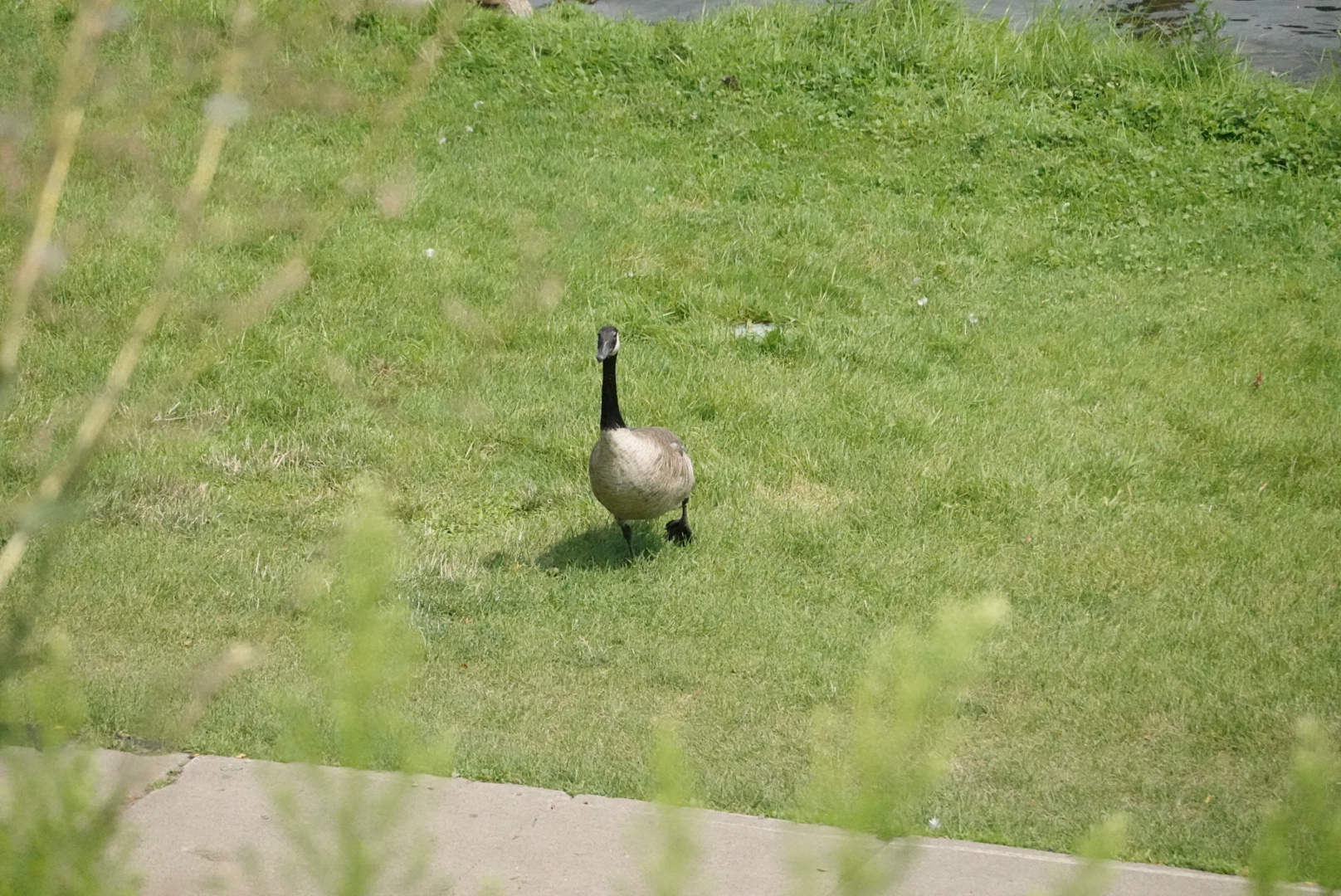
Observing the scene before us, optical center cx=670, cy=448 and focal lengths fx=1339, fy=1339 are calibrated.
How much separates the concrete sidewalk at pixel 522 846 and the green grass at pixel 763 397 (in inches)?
21.1

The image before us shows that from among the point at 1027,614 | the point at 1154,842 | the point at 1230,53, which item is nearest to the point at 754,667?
the point at 1027,614

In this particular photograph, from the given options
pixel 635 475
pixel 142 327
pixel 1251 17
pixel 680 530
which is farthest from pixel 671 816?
pixel 1251 17

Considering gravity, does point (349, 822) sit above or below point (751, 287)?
above

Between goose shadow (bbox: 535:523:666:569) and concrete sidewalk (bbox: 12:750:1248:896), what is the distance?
2.59 meters

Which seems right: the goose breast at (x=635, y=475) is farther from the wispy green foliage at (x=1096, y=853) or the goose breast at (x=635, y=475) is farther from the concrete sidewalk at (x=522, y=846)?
the wispy green foliage at (x=1096, y=853)

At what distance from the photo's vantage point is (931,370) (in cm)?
918

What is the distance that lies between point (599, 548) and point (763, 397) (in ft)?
6.69

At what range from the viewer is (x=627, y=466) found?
641cm

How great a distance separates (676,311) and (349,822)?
28.4 feet

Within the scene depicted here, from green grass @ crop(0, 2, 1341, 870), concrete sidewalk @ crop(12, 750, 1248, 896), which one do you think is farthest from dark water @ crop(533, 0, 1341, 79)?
concrete sidewalk @ crop(12, 750, 1248, 896)

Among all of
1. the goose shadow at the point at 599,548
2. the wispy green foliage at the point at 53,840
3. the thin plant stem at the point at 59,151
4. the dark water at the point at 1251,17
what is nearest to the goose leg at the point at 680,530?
the goose shadow at the point at 599,548

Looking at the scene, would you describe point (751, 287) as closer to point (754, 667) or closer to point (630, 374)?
point (630, 374)

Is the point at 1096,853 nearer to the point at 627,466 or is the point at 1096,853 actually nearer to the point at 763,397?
the point at 627,466

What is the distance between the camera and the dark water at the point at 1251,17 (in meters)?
14.8
